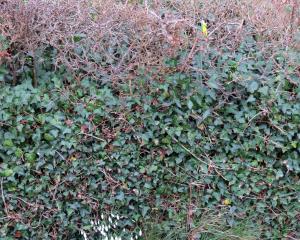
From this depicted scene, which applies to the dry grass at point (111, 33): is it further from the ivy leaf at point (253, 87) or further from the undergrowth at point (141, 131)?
the ivy leaf at point (253, 87)

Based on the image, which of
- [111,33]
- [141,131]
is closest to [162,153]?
[141,131]

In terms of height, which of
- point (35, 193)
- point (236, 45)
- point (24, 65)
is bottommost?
point (35, 193)

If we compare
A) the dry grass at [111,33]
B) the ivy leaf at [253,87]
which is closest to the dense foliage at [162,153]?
the ivy leaf at [253,87]

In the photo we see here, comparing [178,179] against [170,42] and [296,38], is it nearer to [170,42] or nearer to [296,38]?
[170,42]

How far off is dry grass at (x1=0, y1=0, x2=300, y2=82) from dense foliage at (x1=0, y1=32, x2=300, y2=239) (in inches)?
5.5

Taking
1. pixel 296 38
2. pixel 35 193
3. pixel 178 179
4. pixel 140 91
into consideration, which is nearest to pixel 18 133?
pixel 35 193

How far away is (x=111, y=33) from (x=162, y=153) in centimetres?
111

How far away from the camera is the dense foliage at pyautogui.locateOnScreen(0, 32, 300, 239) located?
13.5 ft

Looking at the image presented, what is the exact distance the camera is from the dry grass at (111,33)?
4324 mm

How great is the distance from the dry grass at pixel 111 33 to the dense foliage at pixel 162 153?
141 mm

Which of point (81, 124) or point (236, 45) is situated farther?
point (236, 45)

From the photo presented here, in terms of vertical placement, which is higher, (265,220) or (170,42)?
(170,42)

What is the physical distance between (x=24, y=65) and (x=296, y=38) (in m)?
2.40

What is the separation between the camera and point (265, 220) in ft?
14.7
